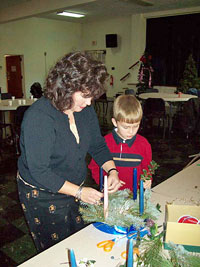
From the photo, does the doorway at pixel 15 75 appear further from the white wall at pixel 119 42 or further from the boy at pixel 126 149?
Result: the boy at pixel 126 149

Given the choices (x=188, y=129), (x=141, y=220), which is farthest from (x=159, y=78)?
(x=141, y=220)

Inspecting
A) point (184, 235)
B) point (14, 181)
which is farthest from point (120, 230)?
point (14, 181)

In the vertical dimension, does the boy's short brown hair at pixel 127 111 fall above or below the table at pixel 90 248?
above

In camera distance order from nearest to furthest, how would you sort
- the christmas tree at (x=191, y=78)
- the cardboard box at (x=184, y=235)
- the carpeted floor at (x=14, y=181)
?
1. the cardboard box at (x=184, y=235)
2. the carpeted floor at (x=14, y=181)
3. the christmas tree at (x=191, y=78)

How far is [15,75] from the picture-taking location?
1001 cm

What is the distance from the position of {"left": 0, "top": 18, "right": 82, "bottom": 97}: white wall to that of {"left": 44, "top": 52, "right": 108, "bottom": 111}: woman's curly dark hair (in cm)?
857

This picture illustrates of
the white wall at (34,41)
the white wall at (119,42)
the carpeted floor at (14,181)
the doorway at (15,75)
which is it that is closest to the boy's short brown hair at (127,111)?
A: the carpeted floor at (14,181)

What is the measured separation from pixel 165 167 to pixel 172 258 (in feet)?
10.3

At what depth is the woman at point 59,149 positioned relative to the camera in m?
1.09

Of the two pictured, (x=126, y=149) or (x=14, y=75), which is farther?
(x=14, y=75)

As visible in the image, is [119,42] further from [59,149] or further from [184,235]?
[184,235]

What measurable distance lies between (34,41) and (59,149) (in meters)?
9.73

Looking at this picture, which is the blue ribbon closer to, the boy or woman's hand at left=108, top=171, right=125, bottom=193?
woman's hand at left=108, top=171, right=125, bottom=193

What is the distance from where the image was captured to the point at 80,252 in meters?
0.98
